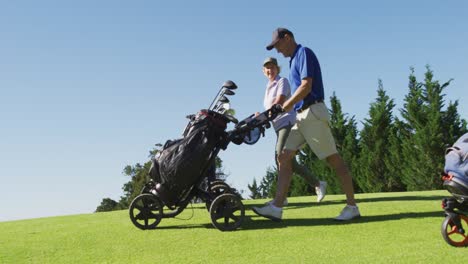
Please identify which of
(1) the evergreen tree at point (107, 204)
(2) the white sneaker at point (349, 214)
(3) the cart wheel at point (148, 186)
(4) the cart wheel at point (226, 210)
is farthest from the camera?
(1) the evergreen tree at point (107, 204)

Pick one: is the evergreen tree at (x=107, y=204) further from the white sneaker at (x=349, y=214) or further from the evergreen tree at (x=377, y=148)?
the white sneaker at (x=349, y=214)

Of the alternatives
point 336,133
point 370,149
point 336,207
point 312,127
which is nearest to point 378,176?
point 370,149

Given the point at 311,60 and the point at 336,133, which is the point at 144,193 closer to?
the point at 311,60

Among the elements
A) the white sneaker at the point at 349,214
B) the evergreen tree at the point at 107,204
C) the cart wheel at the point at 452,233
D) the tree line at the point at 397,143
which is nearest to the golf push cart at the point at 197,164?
the white sneaker at the point at 349,214

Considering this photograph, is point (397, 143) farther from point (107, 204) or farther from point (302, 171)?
point (107, 204)

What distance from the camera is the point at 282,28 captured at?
6125 millimetres

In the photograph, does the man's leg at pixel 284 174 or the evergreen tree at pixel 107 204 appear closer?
the man's leg at pixel 284 174

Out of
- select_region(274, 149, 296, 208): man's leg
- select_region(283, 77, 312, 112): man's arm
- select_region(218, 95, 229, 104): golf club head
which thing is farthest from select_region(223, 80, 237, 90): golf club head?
select_region(274, 149, 296, 208): man's leg

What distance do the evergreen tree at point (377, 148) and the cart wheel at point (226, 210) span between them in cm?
2129

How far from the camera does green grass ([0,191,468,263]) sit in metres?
4.35

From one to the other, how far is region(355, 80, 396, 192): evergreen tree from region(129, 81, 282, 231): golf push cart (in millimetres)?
21208

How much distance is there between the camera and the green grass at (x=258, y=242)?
4.35 m

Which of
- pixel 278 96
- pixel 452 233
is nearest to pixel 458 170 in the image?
pixel 452 233

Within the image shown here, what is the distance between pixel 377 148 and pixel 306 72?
71.2 ft
